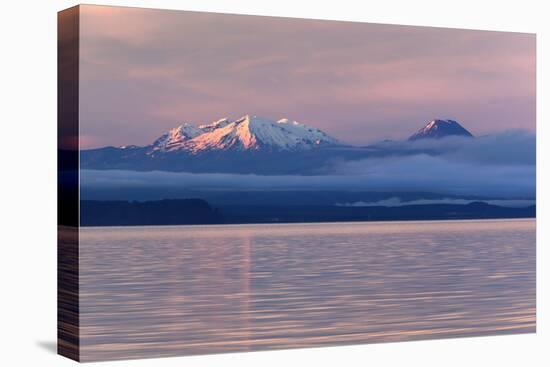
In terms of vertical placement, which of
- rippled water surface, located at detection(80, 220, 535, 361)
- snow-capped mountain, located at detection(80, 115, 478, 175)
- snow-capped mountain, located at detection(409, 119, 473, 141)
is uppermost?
snow-capped mountain, located at detection(409, 119, 473, 141)

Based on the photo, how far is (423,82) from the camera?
17.8 meters

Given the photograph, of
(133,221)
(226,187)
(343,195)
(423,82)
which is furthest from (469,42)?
(133,221)

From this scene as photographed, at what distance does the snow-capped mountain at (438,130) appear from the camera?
702 inches

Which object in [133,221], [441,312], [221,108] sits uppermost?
[221,108]

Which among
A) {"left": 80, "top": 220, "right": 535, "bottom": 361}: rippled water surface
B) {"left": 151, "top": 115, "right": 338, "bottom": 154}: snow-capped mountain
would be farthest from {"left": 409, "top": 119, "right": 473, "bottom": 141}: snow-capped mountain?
{"left": 151, "top": 115, "right": 338, "bottom": 154}: snow-capped mountain

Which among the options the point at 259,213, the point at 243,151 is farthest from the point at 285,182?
the point at 243,151

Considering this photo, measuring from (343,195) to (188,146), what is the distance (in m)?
2.16

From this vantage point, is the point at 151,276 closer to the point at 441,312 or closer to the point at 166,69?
the point at 166,69

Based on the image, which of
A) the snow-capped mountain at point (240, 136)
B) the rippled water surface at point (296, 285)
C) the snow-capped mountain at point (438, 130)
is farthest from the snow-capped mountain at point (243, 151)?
the rippled water surface at point (296, 285)

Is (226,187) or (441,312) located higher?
(226,187)

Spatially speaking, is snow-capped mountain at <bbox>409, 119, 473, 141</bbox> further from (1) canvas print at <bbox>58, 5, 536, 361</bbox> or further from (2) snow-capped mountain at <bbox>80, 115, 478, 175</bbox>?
(2) snow-capped mountain at <bbox>80, 115, 478, 175</bbox>

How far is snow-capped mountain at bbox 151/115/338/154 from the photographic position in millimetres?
16406

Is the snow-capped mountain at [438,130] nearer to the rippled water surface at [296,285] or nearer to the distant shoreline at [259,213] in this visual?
the distant shoreline at [259,213]

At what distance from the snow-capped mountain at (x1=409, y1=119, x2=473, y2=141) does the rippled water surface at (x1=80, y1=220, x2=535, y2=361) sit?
3.77ft
